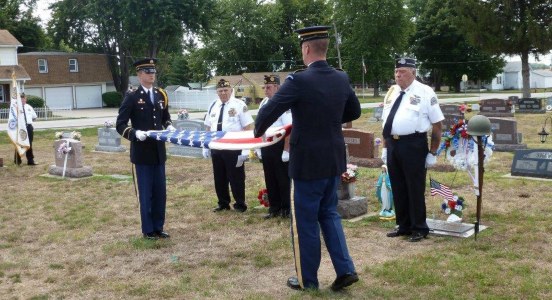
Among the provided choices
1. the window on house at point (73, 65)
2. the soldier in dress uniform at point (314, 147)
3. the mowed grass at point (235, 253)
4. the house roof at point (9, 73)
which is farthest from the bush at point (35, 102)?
the soldier in dress uniform at point (314, 147)

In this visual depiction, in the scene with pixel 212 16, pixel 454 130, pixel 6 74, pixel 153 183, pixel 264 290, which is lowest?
pixel 264 290

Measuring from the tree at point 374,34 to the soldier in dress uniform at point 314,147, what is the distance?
2232 inches

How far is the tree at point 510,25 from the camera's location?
36.2 metres

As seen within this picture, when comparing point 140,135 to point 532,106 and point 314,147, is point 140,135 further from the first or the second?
point 532,106

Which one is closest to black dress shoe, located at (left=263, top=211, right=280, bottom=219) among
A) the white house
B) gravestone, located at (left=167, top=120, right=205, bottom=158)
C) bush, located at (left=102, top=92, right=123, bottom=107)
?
gravestone, located at (left=167, top=120, right=205, bottom=158)

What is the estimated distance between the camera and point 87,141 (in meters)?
22.6

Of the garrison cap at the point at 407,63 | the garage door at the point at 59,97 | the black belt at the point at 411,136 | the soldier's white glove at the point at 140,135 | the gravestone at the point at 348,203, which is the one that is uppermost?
the garage door at the point at 59,97

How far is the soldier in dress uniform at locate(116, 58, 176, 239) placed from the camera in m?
7.24

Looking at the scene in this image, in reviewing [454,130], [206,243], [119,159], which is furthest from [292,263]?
[119,159]

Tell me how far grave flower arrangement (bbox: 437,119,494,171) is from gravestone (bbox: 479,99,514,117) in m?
19.4

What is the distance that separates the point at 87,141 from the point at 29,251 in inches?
631

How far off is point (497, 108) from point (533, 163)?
16460mm

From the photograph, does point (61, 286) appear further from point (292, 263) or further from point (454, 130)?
point (454, 130)

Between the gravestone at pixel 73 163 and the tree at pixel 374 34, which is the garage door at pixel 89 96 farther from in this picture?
the gravestone at pixel 73 163
